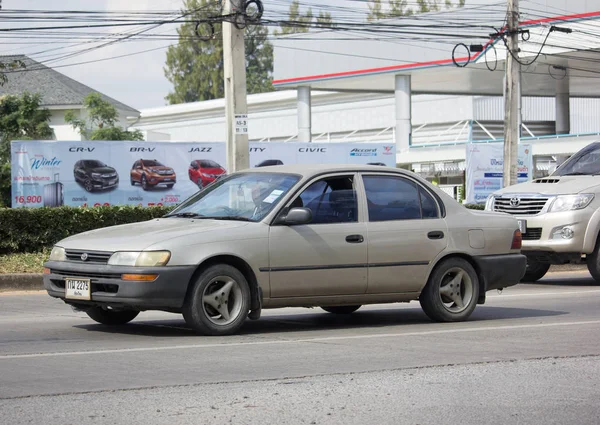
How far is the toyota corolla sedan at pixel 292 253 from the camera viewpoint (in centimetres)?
888

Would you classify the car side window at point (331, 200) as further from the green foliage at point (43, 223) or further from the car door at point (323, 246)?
the green foliage at point (43, 223)

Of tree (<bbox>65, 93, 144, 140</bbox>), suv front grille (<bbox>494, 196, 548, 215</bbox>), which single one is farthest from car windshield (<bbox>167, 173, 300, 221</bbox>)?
tree (<bbox>65, 93, 144, 140</bbox>)

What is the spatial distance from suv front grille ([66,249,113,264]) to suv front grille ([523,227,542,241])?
7934 millimetres

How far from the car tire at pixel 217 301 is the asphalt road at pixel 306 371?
0.17m

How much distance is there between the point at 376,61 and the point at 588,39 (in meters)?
9.72

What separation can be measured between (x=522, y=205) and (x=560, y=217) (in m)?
0.69

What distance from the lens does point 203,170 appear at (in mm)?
27641

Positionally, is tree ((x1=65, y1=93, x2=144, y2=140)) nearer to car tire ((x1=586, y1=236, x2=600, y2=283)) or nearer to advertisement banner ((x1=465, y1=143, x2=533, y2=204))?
advertisement banner ((x1=465, y1=143, x2=533, y2=204))

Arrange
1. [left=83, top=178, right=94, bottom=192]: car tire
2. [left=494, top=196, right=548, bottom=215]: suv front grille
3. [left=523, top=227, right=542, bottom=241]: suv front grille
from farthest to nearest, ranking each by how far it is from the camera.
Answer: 1. [left=83, top=178, right=94, bottom=192]: car tire
2. [left=494, top=196, right=548, bottom=215]: suv front grille
3. [left=523, top=227, right=542, bottom=241]: suv front grille

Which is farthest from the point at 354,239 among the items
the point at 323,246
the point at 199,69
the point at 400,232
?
the point at 199,69

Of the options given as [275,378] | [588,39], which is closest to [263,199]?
[275,378]

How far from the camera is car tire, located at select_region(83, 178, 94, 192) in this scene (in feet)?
86.4

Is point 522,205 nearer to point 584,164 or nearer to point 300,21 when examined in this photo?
point 584,164

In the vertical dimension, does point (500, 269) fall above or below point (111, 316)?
above
